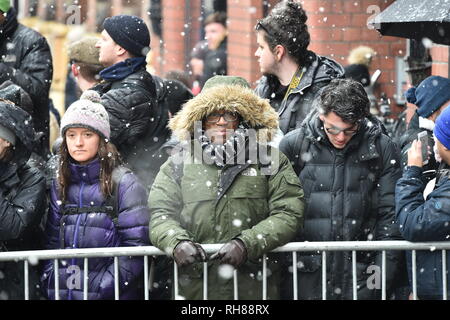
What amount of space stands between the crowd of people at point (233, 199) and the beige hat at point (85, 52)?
190 cm

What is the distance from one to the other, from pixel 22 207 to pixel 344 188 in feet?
6.28

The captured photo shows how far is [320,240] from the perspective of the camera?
7.83 metres

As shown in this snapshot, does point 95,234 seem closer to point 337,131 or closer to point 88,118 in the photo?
point 88,118

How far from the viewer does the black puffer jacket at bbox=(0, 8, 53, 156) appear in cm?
970

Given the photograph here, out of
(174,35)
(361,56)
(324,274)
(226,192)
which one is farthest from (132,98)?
(174,35)

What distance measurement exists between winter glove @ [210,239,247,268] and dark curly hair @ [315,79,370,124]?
104 cm

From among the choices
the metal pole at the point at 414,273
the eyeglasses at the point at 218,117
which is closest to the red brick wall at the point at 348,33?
the eyeglasses at the point at 218,117

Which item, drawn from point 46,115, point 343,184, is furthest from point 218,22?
point 343,184

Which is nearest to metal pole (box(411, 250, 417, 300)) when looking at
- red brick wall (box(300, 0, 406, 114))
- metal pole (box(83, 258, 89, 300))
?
metal pole (box(83, 258, 89, 300))

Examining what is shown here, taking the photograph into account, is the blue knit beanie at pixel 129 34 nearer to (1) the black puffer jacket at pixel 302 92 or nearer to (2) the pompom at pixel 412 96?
(1) the black puffer jacket at pixel 302 92

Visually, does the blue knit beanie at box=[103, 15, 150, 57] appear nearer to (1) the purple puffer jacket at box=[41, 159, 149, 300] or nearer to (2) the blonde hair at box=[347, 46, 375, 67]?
(1) the purple puffer jacket at box=[41, 159, 149, 300]

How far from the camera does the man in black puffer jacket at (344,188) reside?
777 centimetres
